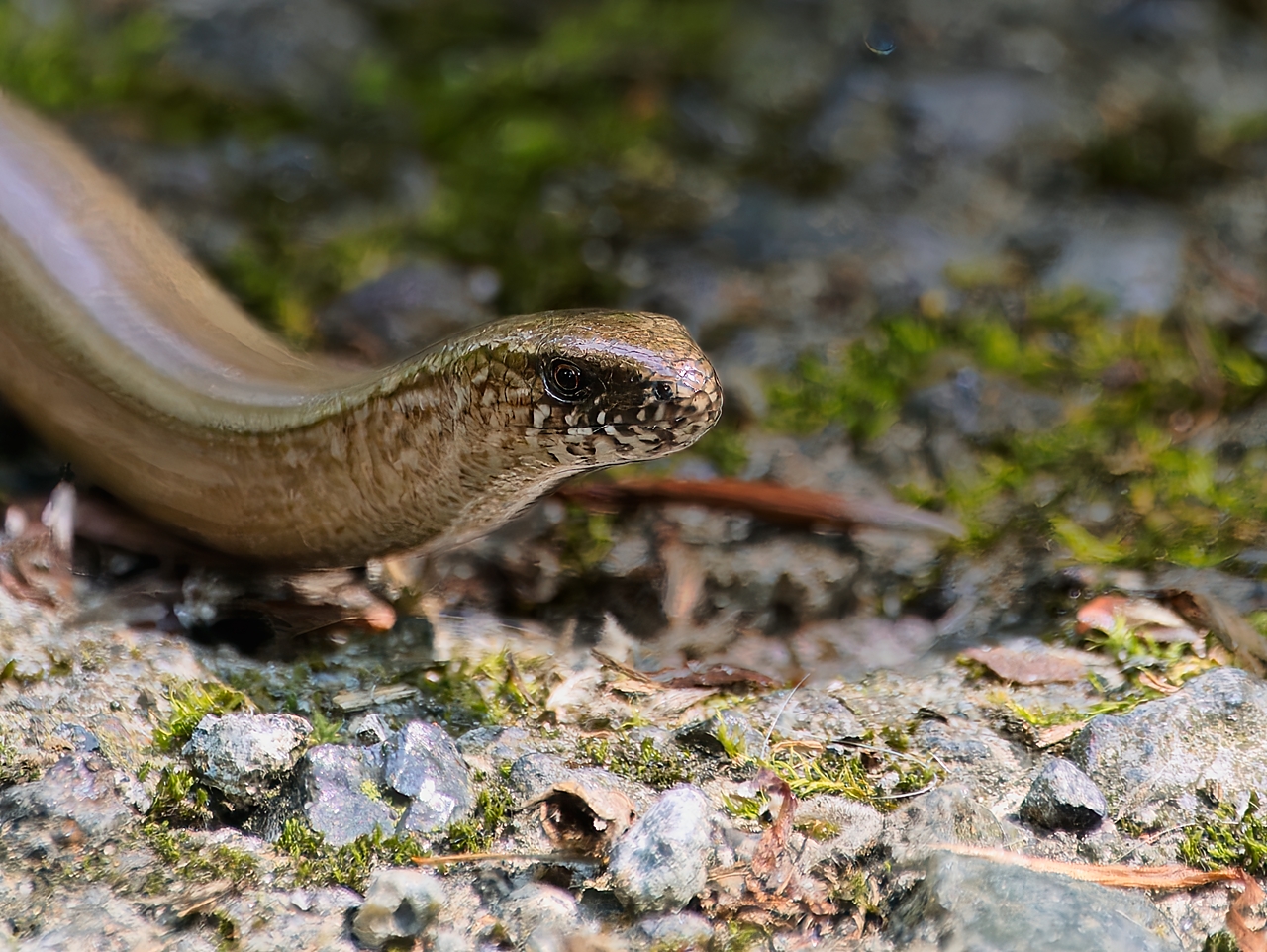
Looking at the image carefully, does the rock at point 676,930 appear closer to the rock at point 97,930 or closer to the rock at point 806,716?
the rock at point 806,716

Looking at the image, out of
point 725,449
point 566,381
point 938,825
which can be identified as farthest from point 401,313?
point 938,825

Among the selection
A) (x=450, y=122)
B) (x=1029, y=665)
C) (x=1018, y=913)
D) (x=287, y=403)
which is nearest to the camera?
(x=1018, y=913)

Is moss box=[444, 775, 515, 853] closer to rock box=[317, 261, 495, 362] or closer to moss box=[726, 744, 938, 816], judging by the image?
moss box=[726, 744, 938, 816]

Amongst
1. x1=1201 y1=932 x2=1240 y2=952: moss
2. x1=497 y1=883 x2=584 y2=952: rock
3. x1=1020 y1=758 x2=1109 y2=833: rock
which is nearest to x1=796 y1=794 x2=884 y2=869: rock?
x1=1020 y1=758 x2=1109 y2=833: rock

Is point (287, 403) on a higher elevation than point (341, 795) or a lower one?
higher

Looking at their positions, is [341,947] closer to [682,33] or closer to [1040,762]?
[1040,762]

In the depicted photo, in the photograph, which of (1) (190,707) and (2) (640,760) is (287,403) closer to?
(1) (190,707)
